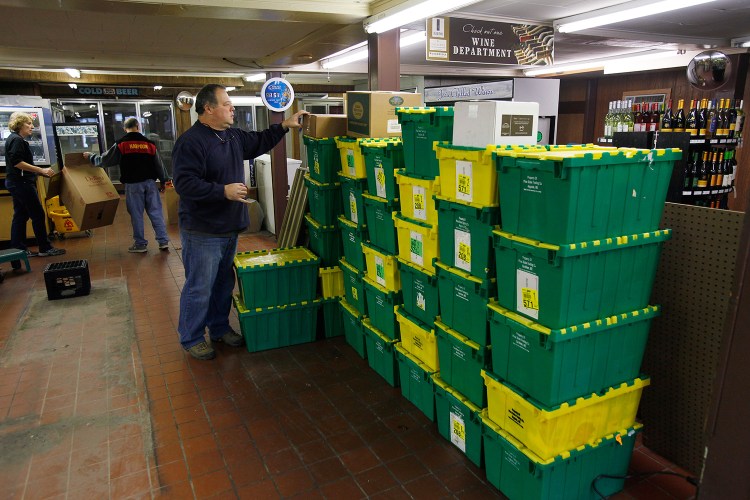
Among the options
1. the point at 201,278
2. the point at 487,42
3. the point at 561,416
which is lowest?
the point at 561,416

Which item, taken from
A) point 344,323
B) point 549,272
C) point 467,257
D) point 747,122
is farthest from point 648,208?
point 747,122

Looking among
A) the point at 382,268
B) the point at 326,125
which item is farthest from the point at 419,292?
the point at 326,125

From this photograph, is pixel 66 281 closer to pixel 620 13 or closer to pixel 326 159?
pixel 326 159

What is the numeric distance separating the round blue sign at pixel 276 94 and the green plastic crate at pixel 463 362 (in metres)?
4.53

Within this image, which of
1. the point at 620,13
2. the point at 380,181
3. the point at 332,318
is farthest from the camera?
the point at 620,13

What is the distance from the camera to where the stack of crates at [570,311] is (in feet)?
7.25

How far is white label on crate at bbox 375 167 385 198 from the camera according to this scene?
11.8ft

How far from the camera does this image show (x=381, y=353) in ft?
12.6

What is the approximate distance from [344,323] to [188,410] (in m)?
1.55

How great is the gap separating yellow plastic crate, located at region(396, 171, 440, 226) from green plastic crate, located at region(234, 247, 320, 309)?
135cm

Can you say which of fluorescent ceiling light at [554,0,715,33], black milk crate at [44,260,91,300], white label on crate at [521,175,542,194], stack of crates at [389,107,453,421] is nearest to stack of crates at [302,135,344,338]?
stack of crates at [389,107,453,421]

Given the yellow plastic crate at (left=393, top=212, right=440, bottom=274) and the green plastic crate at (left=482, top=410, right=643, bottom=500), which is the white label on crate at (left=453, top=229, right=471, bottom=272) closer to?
the yellow plastic crate at (left=393, top=212, right=440, bottom=274)

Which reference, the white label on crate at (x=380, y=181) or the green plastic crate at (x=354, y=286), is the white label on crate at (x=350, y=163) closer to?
the white label on crate at (x=380, y=181)

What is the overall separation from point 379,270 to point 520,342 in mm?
1481
